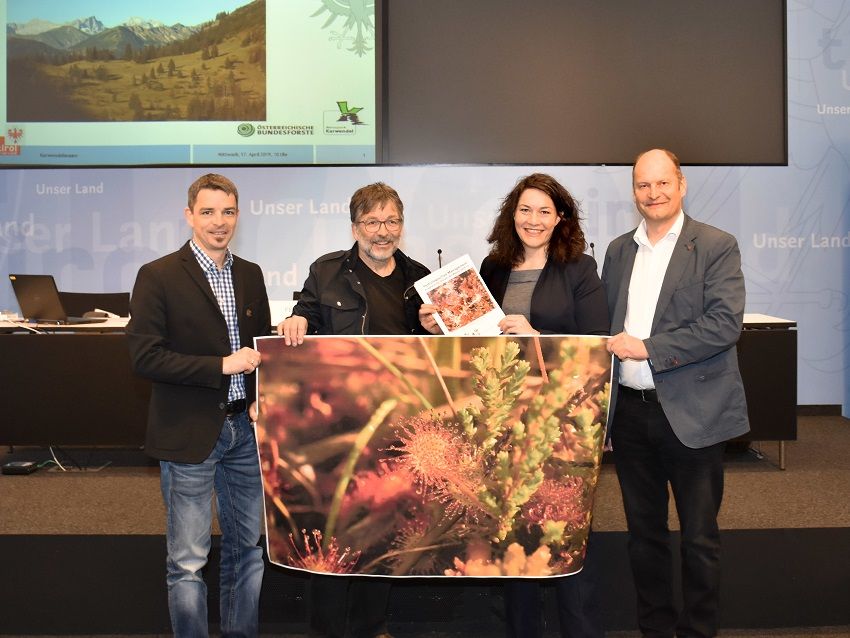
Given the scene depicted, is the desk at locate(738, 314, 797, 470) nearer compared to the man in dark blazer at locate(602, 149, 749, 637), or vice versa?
the man in dark blazer at locate(602, 149, 749, 637)

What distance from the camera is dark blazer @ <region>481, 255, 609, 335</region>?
260cm

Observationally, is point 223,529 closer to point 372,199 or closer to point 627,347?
point 372,199

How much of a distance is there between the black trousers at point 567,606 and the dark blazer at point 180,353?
1116mm

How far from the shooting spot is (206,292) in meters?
2.45

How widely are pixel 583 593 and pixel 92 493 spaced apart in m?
3.03

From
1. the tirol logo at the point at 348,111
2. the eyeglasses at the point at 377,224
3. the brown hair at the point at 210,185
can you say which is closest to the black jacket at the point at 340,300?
the eyeglasses at the point at 377,224

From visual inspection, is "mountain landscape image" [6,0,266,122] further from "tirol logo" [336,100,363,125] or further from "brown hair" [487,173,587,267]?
"brown hair" [487,173,587,267]

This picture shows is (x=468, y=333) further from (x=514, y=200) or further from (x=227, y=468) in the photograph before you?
(x=227, y=468)

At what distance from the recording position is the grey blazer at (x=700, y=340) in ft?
8.27

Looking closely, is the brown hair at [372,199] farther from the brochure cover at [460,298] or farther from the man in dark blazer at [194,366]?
the man in dark blazer at [194,366]

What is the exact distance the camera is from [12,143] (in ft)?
21.6

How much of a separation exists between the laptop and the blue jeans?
10.2 feet

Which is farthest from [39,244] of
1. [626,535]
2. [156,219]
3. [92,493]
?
[626,535]

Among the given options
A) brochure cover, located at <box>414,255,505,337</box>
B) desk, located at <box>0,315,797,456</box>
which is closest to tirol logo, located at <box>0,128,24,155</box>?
desk, located at <box>0,315,797,456</box>
